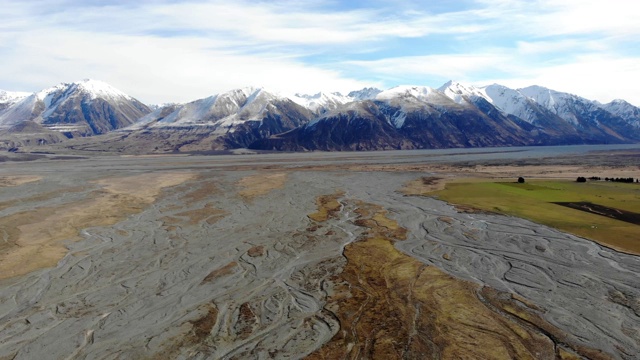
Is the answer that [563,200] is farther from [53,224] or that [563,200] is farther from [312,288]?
[53,224]

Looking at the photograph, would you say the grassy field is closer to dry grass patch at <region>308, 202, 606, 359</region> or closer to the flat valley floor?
the flat valley floor

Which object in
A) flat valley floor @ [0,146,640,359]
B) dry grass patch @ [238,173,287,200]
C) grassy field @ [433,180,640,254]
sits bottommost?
dry grass patch @ [238,173,287,200]

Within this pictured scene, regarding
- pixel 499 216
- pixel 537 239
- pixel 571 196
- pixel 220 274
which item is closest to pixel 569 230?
pixel 537 239

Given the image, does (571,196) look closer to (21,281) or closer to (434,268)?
(434,268)

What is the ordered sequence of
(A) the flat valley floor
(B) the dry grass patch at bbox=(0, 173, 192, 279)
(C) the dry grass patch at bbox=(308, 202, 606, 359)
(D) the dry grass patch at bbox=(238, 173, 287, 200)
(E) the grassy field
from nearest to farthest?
(C) the dry grass patch at bbox=(308, 202, 606, 359), (A) the flat valley floor, (B) the dry grass patch at bbox=(0, 173, 192, 279), (E) the grassy field, (D) the dry grass patch at bbox=(238, 173, 287, 200)

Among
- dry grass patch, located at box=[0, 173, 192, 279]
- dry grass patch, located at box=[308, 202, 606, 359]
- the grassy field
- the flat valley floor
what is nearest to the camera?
dry grass patch, located at box=[308, 202, 606, 359]

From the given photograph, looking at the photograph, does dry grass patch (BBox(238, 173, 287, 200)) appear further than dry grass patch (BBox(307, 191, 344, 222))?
Yes

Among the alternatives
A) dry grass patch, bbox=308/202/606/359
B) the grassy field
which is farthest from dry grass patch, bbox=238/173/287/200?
dry grass patch, bbox=308/202/606/359
